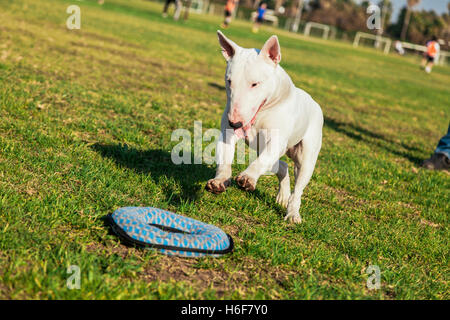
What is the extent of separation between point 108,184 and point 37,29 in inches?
505

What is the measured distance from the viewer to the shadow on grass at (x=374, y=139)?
964cm

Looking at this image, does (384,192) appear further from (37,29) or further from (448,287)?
(37,29)

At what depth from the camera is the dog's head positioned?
3795mm

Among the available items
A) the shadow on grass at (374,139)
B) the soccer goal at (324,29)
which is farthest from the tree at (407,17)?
the shadow on grass at (374,139)

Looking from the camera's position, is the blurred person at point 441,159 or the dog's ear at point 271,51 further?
the blurred person at point 441,159

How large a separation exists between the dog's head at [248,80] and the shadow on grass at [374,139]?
6149mm

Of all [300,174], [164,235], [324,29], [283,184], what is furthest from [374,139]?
[324,29]

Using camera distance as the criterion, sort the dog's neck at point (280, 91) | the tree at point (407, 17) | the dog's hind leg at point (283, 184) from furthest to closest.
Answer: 1. the tree at point (407, 17)
2. the dog's hind leg at point (283, 184)
3. the dog's neck at point (280, 91)

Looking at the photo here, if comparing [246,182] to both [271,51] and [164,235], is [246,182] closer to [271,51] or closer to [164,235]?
[164,235]

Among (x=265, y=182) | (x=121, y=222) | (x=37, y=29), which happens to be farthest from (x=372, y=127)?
(x=37, y=29)

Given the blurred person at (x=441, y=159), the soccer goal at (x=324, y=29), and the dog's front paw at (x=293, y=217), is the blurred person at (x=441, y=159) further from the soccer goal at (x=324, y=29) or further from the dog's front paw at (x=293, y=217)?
the soccer goal at (x=324, y=29)

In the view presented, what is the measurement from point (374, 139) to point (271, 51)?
7199mm

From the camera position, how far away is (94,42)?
15797 mm

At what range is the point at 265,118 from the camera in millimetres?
4199
